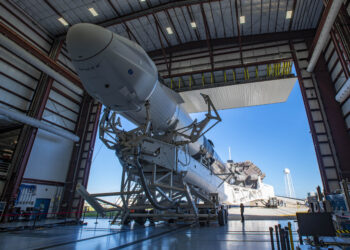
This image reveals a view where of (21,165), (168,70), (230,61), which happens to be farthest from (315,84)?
(21,165)

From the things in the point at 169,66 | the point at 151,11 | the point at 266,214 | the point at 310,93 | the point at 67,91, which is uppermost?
the point at 151,11

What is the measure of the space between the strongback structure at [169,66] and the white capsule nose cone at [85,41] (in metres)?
9.00

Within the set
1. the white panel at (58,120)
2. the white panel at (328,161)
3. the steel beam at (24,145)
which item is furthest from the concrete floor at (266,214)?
the white panel at (58,120)

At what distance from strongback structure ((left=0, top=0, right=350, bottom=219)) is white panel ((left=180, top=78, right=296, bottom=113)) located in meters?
0.08

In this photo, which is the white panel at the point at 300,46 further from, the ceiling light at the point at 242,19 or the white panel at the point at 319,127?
the white panel at the point at 319,127

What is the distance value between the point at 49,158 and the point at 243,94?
50.5ft

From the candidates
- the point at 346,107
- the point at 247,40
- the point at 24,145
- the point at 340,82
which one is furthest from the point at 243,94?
the point at 24,145

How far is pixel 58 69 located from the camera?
13453 millimetres

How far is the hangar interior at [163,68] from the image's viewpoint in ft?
37.6

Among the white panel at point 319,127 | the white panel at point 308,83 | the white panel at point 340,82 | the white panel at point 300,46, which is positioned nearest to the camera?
the white panel at point 340,82

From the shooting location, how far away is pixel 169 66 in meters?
16.1

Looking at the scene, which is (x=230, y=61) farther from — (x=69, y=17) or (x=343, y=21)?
(x=69, y=17)

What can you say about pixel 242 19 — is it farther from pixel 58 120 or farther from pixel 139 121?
pixel 58 120

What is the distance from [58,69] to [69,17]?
3.43 m
